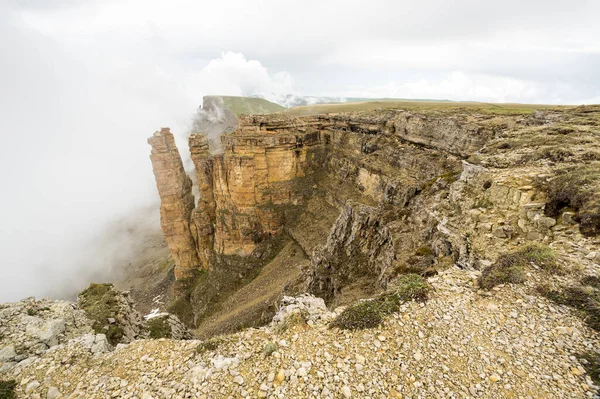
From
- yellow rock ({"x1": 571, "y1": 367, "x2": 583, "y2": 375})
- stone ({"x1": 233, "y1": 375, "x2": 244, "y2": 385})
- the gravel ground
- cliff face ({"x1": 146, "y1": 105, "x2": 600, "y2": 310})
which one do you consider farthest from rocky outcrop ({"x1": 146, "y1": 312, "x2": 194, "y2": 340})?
yellow rock ({"x1": 571, "y1": 367, "x2": 583, "y2": 375})

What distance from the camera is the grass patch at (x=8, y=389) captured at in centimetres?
850

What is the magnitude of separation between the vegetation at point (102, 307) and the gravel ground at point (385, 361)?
4273mm

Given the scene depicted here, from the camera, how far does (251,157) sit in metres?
45.8

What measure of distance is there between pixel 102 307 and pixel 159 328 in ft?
20.6

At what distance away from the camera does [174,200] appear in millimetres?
49562

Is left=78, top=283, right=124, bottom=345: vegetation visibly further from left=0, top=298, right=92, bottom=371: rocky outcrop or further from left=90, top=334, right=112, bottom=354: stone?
left=90, top=334, right=112, bottom=354: stone

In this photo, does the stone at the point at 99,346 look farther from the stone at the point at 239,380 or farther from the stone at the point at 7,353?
the stone at the point at 239,380

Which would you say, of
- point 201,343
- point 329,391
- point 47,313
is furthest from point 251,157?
point 329,391

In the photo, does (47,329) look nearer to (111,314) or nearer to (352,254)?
(111,314)

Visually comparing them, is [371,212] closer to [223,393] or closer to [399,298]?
[399,298]

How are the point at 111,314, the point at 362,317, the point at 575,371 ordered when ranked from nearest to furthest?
the point at 575,371 → the point at 362,317 → the point at 111,314

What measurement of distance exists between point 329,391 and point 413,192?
2228cm

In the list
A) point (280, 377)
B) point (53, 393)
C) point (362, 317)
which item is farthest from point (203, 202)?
point (280, 377)

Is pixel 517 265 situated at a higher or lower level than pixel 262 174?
higher
